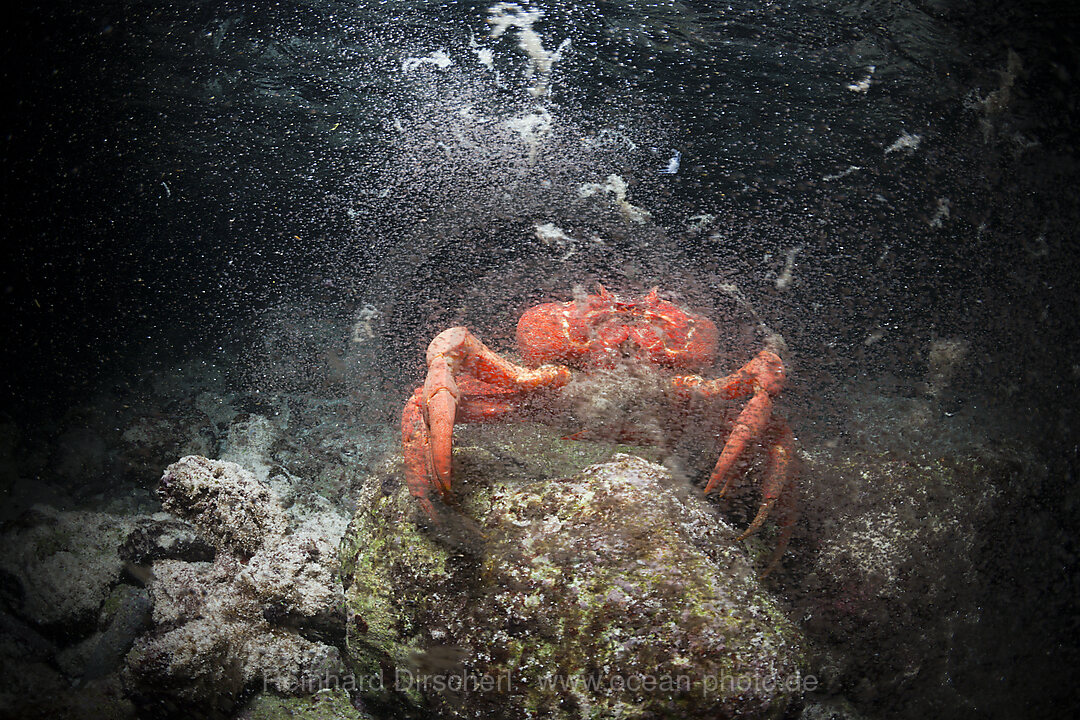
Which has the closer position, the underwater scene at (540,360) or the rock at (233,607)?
the underwater scene at (540,360)

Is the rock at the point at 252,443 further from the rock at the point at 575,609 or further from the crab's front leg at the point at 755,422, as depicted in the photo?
the crab's front leg at the point at 755,422

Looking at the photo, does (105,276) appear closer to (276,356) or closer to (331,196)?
(276,356)

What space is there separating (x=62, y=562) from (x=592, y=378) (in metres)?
1.11

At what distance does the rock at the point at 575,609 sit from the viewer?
2.77 ft

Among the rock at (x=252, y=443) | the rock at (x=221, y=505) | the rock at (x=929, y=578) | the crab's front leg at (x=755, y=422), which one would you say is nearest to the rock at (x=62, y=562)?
the rock at (x=221, y=505)

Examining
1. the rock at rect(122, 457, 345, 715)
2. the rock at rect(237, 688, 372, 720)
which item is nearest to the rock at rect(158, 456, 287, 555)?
the rock at rect(122, 457, 345, 715)

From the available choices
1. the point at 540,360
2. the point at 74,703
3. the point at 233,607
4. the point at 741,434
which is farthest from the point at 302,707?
the point at 741,434

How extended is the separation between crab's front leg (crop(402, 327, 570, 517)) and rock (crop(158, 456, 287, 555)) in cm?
39

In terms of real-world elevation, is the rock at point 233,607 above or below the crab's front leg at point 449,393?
below

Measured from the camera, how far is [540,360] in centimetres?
130

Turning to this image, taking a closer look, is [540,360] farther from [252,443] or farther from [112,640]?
[112,640]

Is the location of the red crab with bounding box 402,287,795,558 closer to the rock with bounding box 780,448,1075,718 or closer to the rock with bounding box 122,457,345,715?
the rock with bounding box 780,448,1075,718

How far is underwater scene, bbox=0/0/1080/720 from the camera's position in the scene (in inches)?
38.0

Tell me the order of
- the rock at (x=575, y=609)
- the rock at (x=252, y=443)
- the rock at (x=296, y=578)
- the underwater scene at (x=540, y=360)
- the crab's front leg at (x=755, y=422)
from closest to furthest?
the rock at (x=575, y=609), the underwater scene at (x=540, y=360), the crab's front leg at (x=755, y=422), the rock at (x=296, y=578), the rock at (x=252, y=443)
